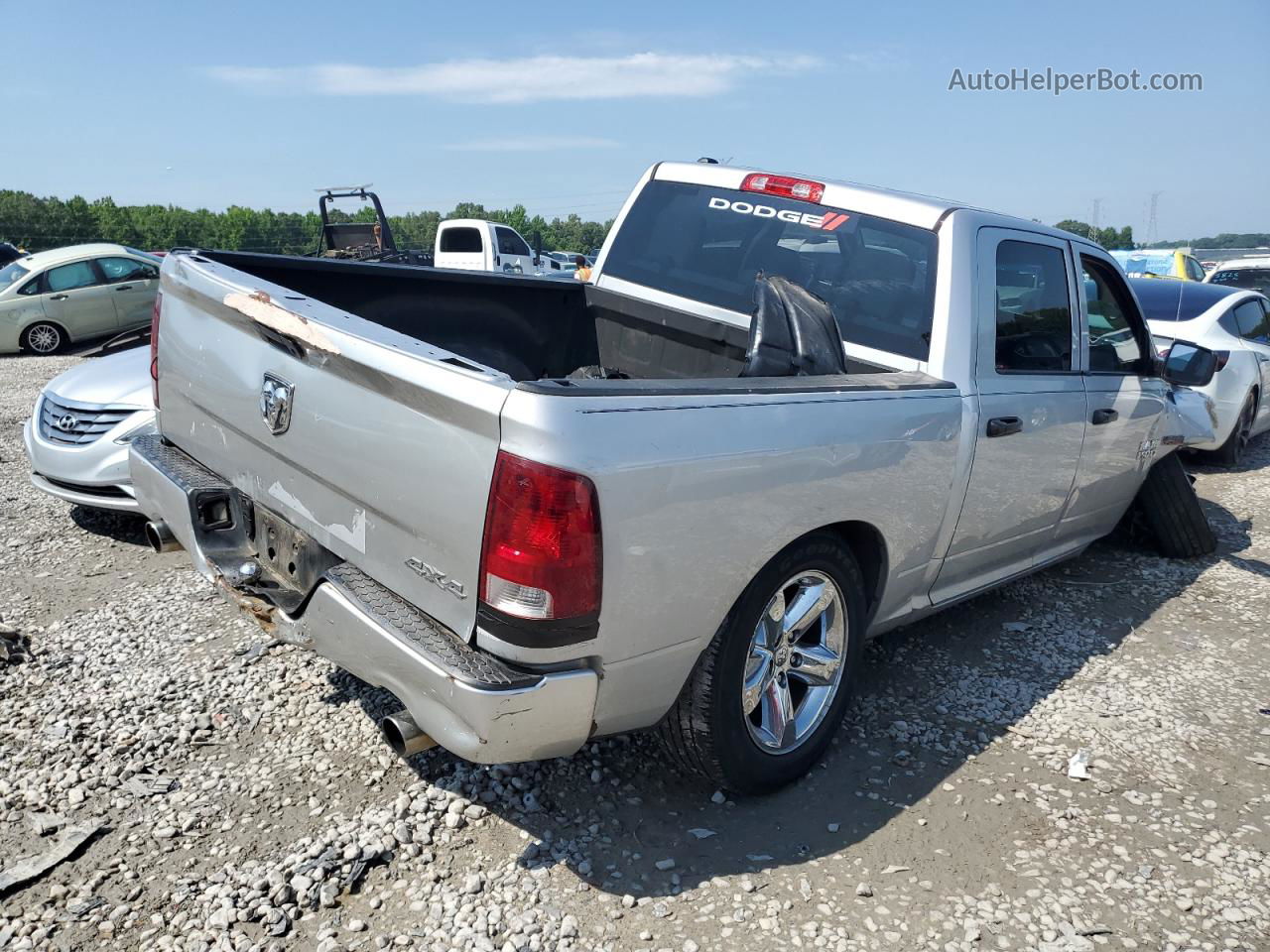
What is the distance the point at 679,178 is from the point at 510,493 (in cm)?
273

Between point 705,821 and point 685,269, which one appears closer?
point 705,821

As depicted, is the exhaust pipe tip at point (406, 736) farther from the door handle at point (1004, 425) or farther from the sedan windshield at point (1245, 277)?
the sedan windshield at point (1245, 277)

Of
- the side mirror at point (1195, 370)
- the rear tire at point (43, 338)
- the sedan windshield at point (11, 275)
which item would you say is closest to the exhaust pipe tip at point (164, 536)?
the side mirror at point (1195, 370)

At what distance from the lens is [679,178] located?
4379 mm

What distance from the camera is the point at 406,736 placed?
235cm

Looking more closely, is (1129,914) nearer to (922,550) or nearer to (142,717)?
(922,550)

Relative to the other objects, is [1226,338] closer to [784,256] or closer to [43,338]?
[784,256]

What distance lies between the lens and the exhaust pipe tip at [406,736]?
2.35 m

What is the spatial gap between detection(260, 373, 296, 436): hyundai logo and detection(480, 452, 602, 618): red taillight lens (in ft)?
2.95

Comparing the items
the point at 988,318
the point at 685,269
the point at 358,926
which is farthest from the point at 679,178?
the point at 358,926

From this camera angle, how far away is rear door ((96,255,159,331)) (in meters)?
14.6

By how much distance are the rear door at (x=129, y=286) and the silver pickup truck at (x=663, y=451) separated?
42.3 ft

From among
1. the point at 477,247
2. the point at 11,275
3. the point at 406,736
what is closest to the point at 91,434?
the point at 406,736

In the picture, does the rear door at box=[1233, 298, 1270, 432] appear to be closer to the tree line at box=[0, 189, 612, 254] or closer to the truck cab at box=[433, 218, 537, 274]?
the truck cab at box=[433, 218, 537, 274]
